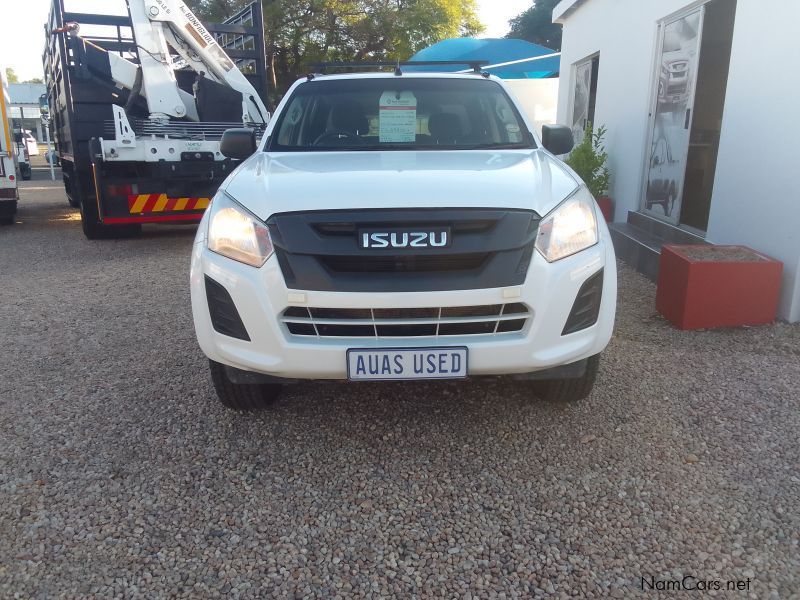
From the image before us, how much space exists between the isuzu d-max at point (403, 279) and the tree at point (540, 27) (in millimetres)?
43540

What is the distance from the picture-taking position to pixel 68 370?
4121 millimetres

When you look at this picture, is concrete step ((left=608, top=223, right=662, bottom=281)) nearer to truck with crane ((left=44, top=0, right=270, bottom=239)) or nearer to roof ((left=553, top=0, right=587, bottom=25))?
roof ((left=553, top=0, right=587, bottom=25))

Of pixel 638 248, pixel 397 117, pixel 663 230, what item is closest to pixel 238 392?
pixel 397 117

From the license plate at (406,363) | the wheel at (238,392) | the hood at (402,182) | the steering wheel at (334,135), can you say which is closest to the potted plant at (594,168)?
the steering wheel at (334,135)

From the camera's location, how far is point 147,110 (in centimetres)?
876

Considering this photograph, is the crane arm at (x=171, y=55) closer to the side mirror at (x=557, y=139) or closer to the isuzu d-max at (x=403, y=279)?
the side mirror at (x=557, y=139)

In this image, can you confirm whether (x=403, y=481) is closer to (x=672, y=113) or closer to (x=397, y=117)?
(x=397, y=117)

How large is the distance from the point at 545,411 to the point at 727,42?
6904 mm

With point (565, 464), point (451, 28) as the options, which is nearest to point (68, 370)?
point (565, 464)

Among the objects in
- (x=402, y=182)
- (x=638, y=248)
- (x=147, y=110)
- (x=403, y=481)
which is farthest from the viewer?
(x=147, y=110)

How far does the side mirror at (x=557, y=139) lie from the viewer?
13.0 feet

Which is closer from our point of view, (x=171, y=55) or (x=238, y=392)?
(x=238, y=392)

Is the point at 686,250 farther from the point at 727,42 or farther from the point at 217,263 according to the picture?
the point at 727,42

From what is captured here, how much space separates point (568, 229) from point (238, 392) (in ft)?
5.56
